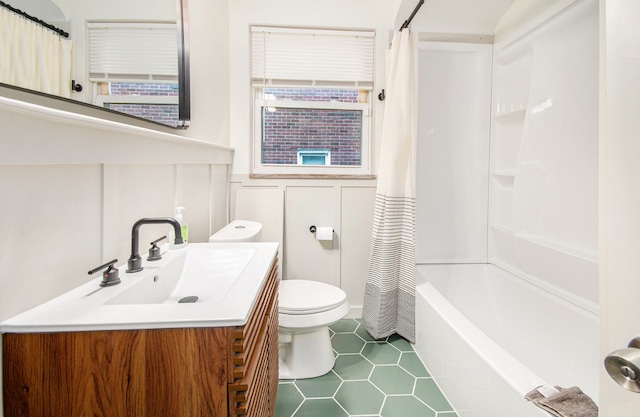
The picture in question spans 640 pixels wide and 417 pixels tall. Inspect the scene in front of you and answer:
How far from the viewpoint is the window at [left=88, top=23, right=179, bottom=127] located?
905 millimetres

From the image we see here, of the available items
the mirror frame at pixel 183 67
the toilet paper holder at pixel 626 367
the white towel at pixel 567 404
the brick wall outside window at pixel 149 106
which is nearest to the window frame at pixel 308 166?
the mirror frame at pixel 183 67

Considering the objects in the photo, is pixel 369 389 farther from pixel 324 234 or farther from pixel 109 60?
pixel 109 60

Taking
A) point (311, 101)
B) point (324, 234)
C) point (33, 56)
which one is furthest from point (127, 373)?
point (311, 101)

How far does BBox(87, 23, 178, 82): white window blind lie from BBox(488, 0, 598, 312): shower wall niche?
1.92 metres

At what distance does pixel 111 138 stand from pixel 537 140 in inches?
80.4

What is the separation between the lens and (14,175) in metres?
0.68

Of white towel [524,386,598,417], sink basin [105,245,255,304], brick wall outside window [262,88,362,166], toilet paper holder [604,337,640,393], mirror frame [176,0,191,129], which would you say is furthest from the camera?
brick wall outside window [262,88,362,166]

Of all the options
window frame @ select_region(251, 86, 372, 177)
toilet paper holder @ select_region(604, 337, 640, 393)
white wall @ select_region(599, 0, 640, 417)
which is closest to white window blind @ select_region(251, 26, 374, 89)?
window frame @ select_region(251, 86, 372, 177)

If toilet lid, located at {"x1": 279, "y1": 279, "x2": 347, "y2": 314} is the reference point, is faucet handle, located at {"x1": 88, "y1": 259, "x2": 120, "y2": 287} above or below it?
above

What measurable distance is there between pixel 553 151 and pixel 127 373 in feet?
6.76

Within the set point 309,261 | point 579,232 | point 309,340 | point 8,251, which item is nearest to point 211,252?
point 8,251

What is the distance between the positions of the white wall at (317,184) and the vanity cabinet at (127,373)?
1591mm

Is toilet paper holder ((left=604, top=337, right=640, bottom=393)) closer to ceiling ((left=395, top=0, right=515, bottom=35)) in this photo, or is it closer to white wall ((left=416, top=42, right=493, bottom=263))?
white wall ((left=416, top=42, right=493, bottom=263))

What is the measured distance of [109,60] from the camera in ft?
3.09
